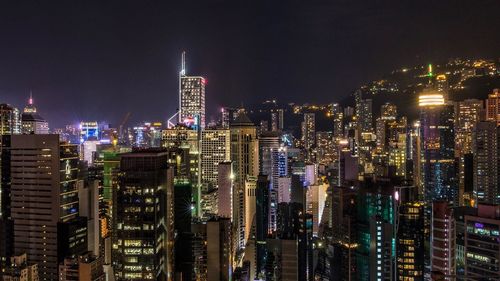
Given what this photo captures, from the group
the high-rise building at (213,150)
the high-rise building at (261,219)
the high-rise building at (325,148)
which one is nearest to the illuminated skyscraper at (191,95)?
the high-rise building at (213,150)

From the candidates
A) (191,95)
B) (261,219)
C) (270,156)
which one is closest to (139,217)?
(261,219)

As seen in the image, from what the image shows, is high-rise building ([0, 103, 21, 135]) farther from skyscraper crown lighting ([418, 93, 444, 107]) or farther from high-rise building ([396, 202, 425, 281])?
skyscraper crown lighting ([418, 93, 444, 107])

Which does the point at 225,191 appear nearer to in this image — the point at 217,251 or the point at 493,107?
the point at 217,251

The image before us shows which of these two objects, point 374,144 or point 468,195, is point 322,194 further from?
point 468,195

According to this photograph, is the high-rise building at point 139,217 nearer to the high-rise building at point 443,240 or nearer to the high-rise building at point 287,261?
the high-rise building at point 287,261

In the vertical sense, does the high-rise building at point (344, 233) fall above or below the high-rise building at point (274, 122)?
below
